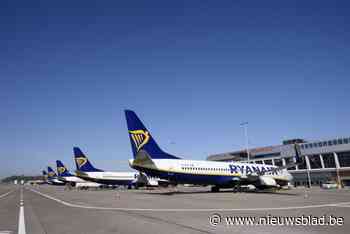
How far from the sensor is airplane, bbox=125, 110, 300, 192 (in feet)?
116

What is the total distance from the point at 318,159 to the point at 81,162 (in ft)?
219

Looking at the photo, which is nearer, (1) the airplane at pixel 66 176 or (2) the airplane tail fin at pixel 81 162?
(2) the airplane tail fin at pixel 81 162

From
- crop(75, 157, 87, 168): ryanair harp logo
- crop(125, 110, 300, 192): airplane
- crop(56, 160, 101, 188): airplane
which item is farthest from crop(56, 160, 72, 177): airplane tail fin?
crop(125, 110, 300, 192): airplane

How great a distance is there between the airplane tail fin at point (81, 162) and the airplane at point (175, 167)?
38.6m

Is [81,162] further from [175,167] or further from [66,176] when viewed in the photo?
[175,167]

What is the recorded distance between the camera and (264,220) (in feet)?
42.7

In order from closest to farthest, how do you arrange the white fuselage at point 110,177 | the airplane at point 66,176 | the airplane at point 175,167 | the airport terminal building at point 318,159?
the airplane at point 175,167, the white fuselage at point 110,177, the airport terminal building at point 318,159, the airplane at point 66,176

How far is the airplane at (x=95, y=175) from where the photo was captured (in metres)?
70.9

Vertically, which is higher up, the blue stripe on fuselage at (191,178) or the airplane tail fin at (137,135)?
the airplane tail fin at (137,135)

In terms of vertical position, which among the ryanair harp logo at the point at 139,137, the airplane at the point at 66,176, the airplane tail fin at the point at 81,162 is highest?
the ryanair harp logo at the point at 139,137

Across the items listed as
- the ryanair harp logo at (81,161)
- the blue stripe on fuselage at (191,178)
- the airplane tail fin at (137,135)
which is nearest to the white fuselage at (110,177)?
the ryanair harp logo at (81,161)

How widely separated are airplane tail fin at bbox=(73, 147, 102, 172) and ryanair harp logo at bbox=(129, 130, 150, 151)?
40.0m

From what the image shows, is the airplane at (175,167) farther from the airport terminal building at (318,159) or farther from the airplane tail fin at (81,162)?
the airport terminal building at (318,159)

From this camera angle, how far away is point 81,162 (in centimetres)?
7200
